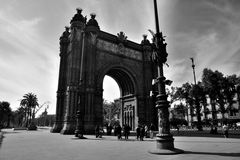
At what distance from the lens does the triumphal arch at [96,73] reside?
2656 centimetres

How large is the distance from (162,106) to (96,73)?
69.1ft

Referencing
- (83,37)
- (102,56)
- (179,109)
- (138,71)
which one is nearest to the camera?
(83,37)

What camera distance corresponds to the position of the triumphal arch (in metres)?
26.6

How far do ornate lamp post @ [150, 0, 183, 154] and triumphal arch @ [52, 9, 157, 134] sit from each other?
15263 millimetres

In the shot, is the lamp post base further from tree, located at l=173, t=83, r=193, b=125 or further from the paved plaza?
tree, located at l=173, t=83, r=193, b=125

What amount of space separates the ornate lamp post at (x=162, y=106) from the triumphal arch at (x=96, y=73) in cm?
1526

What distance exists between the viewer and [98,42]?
31016mm

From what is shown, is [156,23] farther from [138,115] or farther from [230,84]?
[230,84]

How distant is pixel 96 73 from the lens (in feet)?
96.0

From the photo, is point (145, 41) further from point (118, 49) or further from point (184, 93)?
point (184, 93)

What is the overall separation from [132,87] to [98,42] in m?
10.8

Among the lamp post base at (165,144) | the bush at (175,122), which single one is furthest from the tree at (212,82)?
the lamp post base at (165,144)

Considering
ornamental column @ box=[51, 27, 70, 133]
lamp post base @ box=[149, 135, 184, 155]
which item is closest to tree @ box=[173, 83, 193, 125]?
ornamental column @ box=[51, 27, 70, 133]

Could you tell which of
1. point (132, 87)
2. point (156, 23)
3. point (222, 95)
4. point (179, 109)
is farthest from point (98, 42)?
Answer: point (179, 109)
